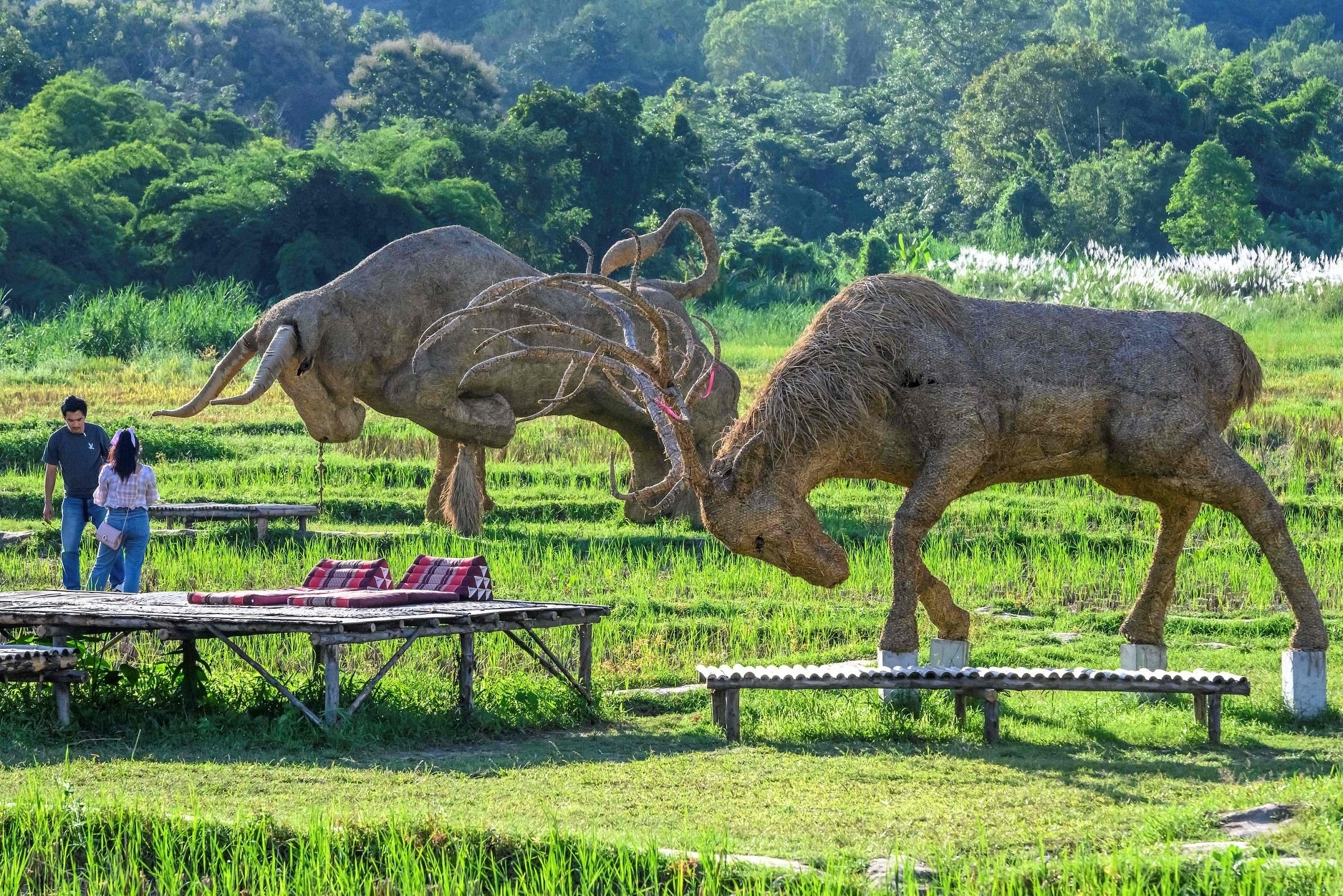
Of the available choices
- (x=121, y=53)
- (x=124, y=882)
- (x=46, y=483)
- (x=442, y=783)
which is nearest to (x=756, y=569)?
(x=46, y=483)

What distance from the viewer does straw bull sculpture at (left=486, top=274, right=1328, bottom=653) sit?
902cm

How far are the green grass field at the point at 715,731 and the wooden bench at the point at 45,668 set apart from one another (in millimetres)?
141

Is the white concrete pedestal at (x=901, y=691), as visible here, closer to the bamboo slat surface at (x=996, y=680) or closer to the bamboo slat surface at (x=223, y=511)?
the bamboo slat surface at (x=996, y=680)

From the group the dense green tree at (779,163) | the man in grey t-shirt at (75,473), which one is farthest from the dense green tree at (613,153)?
the man in grey t-shirt at (75,473)

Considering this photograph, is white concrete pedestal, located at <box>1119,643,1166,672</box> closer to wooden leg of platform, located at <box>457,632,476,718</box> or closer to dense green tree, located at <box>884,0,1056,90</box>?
wooden leg of platform, located at <box>457,632,476,718</box>

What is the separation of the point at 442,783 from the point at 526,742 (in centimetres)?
117

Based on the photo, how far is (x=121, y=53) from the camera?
53.6m

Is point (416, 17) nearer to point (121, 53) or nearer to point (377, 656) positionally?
point (121, 53)

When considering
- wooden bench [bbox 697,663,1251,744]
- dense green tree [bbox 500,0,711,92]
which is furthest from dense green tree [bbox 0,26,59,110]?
wooden bench [bbox 697,663,1251,744]

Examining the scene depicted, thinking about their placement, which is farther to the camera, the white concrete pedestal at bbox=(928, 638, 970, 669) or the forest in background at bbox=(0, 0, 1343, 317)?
the forest in background at bbox=(0, 0, 1343, 317)

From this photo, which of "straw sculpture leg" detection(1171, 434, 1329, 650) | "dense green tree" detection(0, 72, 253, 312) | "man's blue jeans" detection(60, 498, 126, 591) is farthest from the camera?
"dense green tree" detection(0, 72, 253, 312)

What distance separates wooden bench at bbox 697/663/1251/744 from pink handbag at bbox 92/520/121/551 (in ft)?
13.8

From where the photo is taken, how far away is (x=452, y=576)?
380 inches

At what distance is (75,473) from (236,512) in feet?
9.06
